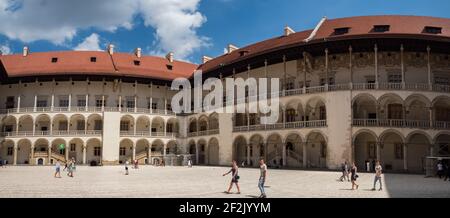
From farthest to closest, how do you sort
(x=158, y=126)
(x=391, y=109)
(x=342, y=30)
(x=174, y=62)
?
(x=174, y=62)
(x=158, y=126)
(x=342, y=30)
(x=391, y=109)

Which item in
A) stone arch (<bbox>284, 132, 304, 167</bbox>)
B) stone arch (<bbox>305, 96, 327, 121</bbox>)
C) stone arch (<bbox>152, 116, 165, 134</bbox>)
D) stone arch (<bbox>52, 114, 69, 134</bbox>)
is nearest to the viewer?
stone arch (<bbox>305, 96, 327, 121</bbox>)

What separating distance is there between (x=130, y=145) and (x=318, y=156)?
23.7 metres

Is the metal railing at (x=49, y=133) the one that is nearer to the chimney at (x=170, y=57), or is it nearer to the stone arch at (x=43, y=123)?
the stone arch at (x=43, y=123)

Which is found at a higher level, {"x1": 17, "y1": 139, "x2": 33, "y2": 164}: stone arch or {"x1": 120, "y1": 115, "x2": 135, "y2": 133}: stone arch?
{"x1": 120, "y1": 115, "x2": 135, "y2": 133}: stone arch

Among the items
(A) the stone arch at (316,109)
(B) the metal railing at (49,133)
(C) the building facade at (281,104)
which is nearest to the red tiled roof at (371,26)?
(C) the building facade at (281,104)

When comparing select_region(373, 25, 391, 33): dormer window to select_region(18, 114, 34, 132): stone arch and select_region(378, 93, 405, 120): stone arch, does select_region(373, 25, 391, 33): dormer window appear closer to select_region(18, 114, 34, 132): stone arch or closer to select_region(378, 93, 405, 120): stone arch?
select_region(378, 93, 405, 120): stone arch

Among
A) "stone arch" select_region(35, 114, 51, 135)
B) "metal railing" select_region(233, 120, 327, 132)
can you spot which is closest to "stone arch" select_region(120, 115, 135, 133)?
"stone arch" select_region(35, 114, 51, 135)

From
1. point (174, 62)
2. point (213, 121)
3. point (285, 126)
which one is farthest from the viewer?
point (174, 62)

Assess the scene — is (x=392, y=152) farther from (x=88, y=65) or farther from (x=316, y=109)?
(x=88, y=65)

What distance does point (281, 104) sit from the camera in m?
37.7

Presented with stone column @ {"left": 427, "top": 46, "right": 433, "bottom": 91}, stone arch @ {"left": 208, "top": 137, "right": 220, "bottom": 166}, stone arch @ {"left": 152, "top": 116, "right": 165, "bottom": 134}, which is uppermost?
stone column @ {"left": 427, "top": 46, "right": 433, "bottom": 91}

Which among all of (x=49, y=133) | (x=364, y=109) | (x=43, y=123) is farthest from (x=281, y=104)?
(x=43, y=123)

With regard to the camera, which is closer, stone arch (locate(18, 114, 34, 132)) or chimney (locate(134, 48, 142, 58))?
stone arch (locate(18, 114, 34, 132))

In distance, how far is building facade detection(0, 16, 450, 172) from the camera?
33469 mm
